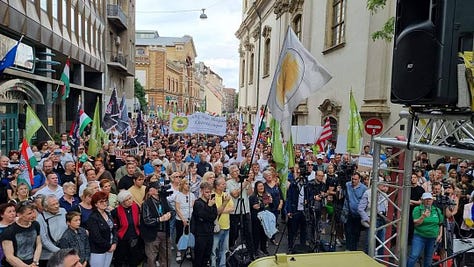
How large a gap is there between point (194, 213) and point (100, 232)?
4.91 feet

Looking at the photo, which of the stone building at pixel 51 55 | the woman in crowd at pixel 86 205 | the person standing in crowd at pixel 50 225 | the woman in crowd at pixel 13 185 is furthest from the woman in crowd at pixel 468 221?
the stone building at pixel 51 55

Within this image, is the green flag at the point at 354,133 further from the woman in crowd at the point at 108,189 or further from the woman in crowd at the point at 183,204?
the woman in crowd at the point at 108,189

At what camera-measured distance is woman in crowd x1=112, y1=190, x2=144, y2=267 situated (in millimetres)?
5671

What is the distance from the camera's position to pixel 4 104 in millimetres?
15008

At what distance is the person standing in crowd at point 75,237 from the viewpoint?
15.7ft

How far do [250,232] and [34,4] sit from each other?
14.0 metres

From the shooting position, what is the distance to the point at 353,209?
6.98 m

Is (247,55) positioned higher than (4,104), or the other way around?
(247,55)

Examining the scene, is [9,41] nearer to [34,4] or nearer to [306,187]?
[34,4]

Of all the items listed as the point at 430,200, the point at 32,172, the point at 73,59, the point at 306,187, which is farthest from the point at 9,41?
the point at 430,200

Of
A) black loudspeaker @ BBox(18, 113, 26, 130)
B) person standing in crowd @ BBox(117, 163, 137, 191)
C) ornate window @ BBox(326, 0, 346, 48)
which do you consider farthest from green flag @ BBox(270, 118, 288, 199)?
black loudspeaker @ BBox(18, 113, 26, 130)

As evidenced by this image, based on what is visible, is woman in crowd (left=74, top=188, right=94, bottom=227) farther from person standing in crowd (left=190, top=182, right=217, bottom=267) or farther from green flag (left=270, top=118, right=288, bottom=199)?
green flag (left=270, top=118, right=288, bottom=199)

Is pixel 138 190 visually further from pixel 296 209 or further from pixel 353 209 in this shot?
pixel 353 209

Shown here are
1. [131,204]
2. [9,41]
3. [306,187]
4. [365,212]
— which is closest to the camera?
[131,204]
